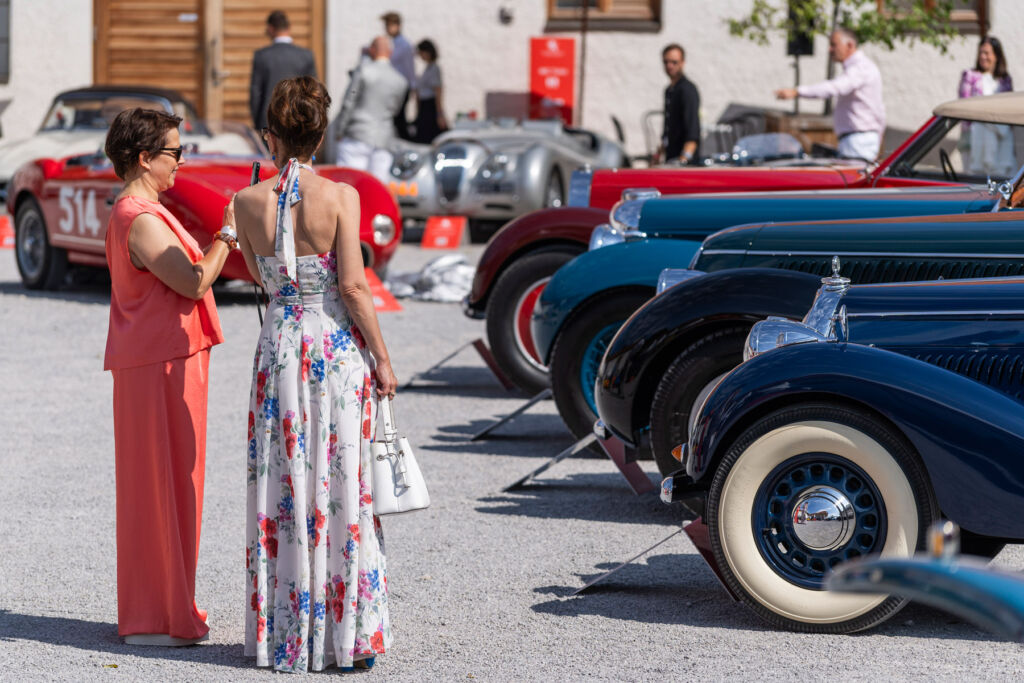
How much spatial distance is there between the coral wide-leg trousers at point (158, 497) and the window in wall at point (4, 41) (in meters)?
19.0

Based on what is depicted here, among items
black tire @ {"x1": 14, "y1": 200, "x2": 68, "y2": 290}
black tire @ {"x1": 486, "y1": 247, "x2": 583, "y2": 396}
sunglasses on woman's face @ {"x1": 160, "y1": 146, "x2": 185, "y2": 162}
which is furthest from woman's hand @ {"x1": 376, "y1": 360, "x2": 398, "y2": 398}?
black tire @ {"x1": 14, "y1": 200, "x2": 68, "y2": 290}

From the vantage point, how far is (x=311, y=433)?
404cm

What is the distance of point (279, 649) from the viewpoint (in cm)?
405

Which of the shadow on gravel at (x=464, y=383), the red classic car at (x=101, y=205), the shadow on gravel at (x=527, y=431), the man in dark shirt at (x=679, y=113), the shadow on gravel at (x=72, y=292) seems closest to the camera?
the shadow on gravel at (x=527, y=431)

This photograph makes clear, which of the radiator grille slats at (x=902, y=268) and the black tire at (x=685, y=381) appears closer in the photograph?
the radiator grille slats at (x=902, y=268)

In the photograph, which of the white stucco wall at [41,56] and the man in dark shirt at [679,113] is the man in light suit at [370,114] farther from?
the white stucco wall at [41,56]

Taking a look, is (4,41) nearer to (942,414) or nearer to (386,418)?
(386,418)

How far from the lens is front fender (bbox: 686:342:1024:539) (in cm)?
424

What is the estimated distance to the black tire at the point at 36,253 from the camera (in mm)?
12172

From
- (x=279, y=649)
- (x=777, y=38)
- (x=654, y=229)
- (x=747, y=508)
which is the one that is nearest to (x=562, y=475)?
(x=654, y=229)

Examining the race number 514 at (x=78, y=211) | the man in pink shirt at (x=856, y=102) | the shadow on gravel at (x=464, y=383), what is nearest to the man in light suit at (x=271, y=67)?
the race number 514 at (x=78, y=211)

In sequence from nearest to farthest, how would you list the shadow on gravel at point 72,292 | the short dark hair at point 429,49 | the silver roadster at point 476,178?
the shadow on gravel at point 72,292, the silver roadster at point 476,178, the short dark hair at point 429,49

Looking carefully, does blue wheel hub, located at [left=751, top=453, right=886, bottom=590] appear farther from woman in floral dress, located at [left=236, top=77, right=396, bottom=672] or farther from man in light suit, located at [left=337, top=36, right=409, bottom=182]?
man in light suit, located at [left=337, top=36, right=409, bottom=182]

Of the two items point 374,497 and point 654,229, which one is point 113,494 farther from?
point 654,229
